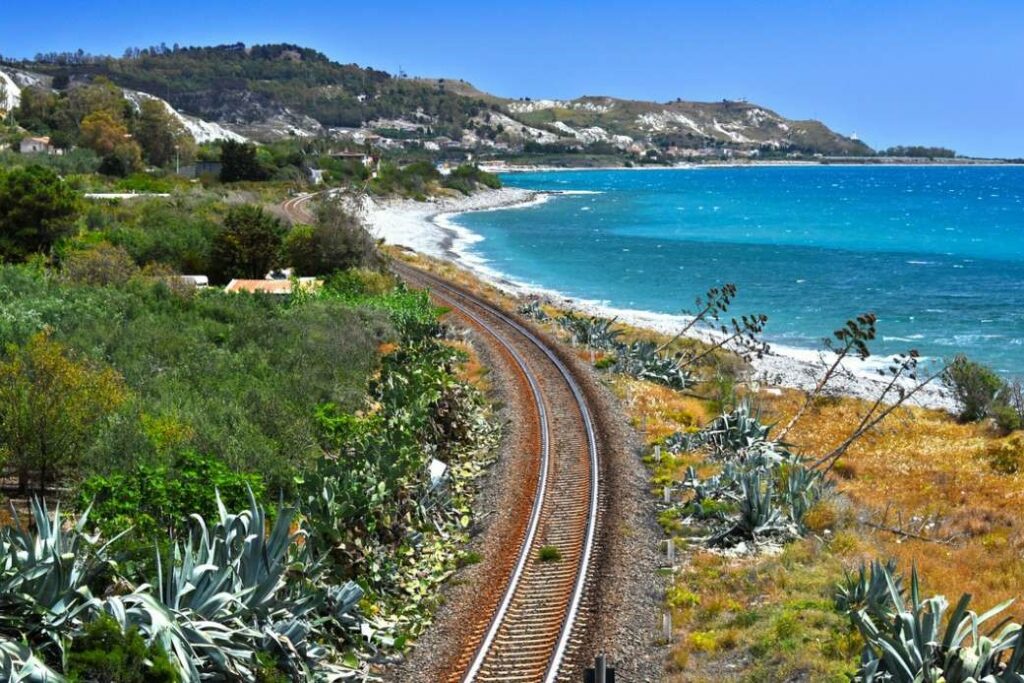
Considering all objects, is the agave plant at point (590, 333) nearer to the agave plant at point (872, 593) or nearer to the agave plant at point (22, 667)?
the agave plant at point (872, 593)

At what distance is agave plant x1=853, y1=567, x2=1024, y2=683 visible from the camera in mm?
9297

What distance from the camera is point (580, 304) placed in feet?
182

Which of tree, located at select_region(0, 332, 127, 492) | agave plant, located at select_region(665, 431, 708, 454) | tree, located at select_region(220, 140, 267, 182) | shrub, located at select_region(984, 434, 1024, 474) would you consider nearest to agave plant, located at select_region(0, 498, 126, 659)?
tree, located at select_region(0, 332, 127, 492)

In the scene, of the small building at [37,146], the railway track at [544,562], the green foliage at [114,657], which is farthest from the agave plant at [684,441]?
the small building at [37,146]

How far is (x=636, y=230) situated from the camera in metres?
106

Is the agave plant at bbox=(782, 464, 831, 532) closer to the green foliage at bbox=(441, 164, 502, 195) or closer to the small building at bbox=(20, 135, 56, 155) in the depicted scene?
the small building at bbox=(20, 135, 56, 155)

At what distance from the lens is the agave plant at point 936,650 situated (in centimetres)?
930

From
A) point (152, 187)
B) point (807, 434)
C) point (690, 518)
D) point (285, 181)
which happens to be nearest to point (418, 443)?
point (690, 518)

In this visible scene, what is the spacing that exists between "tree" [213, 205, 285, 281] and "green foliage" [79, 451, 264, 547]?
90.4 ft

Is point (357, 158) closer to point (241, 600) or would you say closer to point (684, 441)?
point (684, 441)

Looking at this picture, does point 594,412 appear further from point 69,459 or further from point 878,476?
point 69,459

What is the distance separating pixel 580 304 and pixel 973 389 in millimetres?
26990

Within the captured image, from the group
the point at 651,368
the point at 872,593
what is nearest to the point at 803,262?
the point at 651,368

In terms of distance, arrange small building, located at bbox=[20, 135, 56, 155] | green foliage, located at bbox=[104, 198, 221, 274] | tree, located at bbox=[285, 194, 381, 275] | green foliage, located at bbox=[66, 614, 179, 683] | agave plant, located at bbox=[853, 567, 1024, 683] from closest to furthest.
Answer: green foliage, located at bbox=[66, 614, 179, 683]
agave plant, located at bbox=[853, 567, 1024, 683]
green foliage, located at bbox=[104, 198, 221, 274]
tree, located at bbox=[285, 194, 381, 275]
small building, located at bbox=[20, 135, 56, 155]
